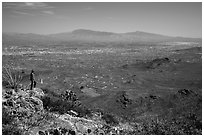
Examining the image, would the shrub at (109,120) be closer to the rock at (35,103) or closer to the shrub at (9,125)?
the rock at (35,103)

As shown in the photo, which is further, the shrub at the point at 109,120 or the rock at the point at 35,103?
the shrub at the point at 109,120

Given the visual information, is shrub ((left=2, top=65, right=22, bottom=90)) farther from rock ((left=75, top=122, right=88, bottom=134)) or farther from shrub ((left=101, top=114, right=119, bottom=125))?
shrub ((left=101, top=114, right=119, bottom=125))

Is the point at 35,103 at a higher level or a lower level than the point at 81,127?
higher

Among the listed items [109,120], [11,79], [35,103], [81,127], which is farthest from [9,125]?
[109,120]

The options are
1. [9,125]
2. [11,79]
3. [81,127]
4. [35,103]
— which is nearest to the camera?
[9,125]

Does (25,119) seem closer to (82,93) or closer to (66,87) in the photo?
(82,93)

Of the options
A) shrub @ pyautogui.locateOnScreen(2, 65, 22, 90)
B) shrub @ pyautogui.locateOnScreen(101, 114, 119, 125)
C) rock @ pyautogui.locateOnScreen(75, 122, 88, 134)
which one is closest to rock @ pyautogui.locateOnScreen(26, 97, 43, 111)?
shrub @ pyautogui.locateOnScreen(2, 65, 22, 90)

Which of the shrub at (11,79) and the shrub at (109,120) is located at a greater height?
the shrub at (11,79)

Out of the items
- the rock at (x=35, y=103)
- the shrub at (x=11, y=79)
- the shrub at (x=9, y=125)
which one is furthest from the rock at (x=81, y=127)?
the shrub at (x=11, y=79)

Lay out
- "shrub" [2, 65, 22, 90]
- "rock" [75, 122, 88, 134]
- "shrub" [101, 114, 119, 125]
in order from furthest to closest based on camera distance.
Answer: "shrub" [2, 65, 22, 90]
"shrub" [101, 114, 119, 125]
"rock" [75, 122, 88, 134]

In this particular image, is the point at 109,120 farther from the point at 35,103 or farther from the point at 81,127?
the point at 35,103

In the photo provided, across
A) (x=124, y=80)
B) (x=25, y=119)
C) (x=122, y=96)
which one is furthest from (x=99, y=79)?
(x=25, y=119)

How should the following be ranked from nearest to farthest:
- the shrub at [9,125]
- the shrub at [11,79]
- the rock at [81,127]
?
the shrub at [9,125] < the rock at [81,127] < the shrub at [11,79]
